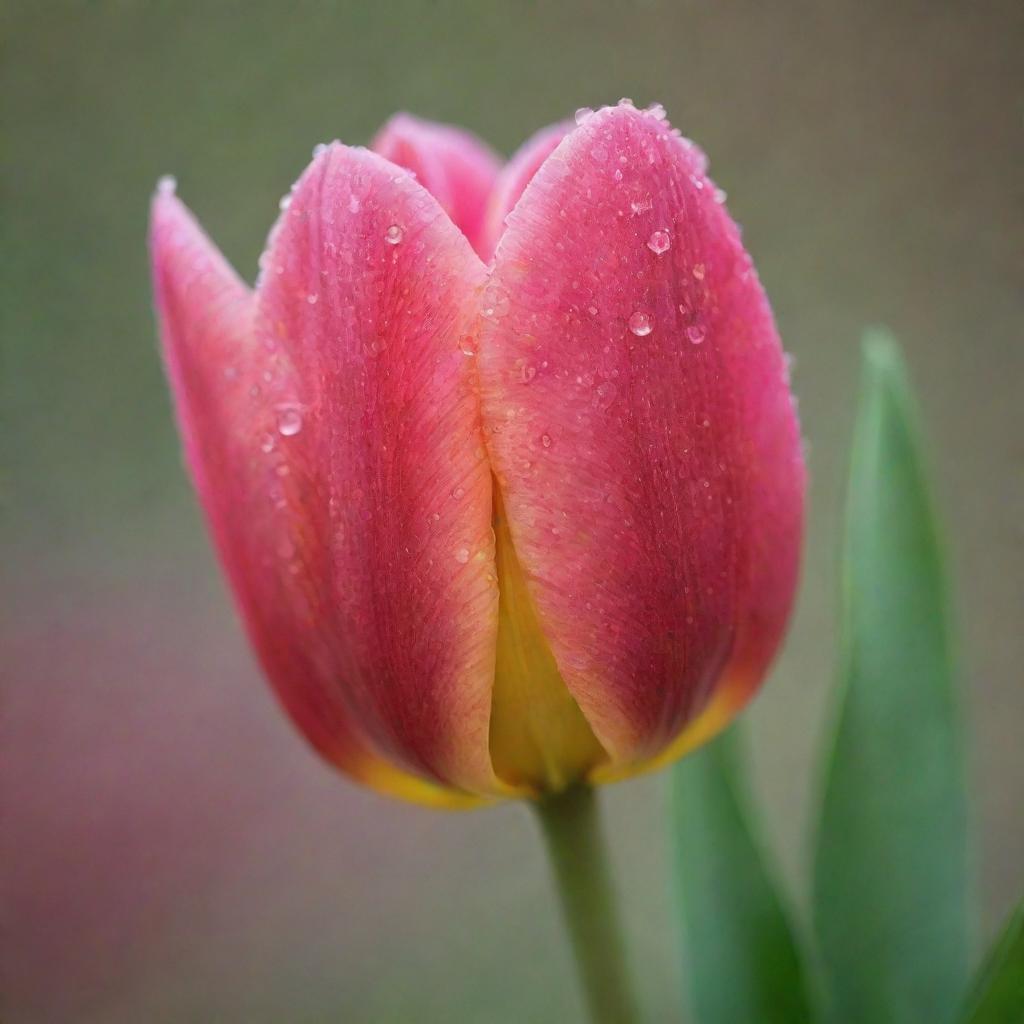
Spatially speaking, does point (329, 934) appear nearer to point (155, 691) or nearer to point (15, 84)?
point (155, 691)

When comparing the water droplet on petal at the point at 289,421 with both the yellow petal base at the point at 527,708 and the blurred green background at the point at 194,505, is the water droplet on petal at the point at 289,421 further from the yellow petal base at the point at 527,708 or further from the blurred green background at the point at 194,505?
the blurred green background at the point at 194,505

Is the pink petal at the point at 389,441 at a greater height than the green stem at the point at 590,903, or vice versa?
the pink petal at the point at 389,441

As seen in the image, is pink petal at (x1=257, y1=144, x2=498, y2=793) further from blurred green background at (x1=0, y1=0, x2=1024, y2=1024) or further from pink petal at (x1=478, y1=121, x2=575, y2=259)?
blurred green background at (x1=0, y1=0, x2=1024, y2=1024)

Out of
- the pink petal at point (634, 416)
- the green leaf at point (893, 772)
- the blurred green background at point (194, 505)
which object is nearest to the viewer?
the pink petal at point (634, 416)

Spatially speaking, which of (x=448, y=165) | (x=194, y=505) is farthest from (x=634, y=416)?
(x=194, y=505)

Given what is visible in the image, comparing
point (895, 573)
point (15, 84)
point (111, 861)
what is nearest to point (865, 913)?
point (895, 573)

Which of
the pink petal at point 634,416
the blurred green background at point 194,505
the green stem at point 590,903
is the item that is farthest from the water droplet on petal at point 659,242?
the blurred green background at point 194,505
